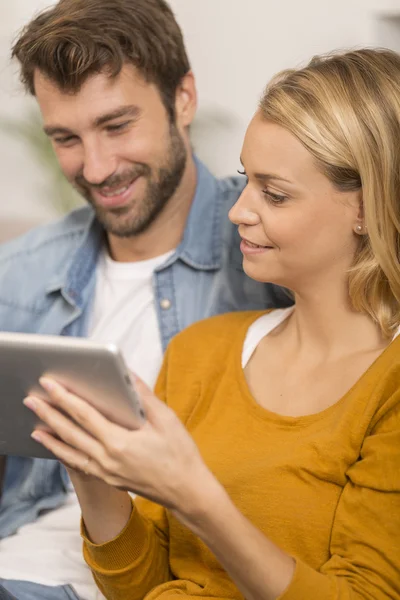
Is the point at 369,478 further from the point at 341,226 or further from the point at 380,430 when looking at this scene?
the point at 341,226

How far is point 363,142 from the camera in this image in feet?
4.43

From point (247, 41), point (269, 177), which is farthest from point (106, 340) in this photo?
point (247, 41)

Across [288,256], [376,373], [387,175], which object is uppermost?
[387,175]

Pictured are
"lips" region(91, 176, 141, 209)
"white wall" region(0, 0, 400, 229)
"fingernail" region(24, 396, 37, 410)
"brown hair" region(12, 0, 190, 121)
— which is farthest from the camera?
"white wall" region(0, 0, 400, 229)

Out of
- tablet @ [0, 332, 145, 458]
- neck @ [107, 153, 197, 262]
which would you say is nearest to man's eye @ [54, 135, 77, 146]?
neck @ [107, 153, 197, 262]

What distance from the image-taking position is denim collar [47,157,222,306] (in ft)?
6.53

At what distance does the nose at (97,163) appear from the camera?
1.94 m

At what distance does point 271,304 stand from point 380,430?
0.67 meters

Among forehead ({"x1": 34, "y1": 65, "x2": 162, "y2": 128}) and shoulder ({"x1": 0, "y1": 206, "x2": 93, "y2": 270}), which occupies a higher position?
forehead ({"x1": 34, "y1": 65, "x2": 162, "y2": 128})

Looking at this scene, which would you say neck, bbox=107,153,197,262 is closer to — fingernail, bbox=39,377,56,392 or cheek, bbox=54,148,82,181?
cheek, bbox=54,148,82,181

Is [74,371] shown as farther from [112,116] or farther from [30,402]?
[112,116]

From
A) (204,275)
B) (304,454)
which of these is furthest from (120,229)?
(304,454)

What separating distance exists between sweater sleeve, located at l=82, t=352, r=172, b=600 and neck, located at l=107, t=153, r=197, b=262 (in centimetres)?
74

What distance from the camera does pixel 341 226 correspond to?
4.56ft
